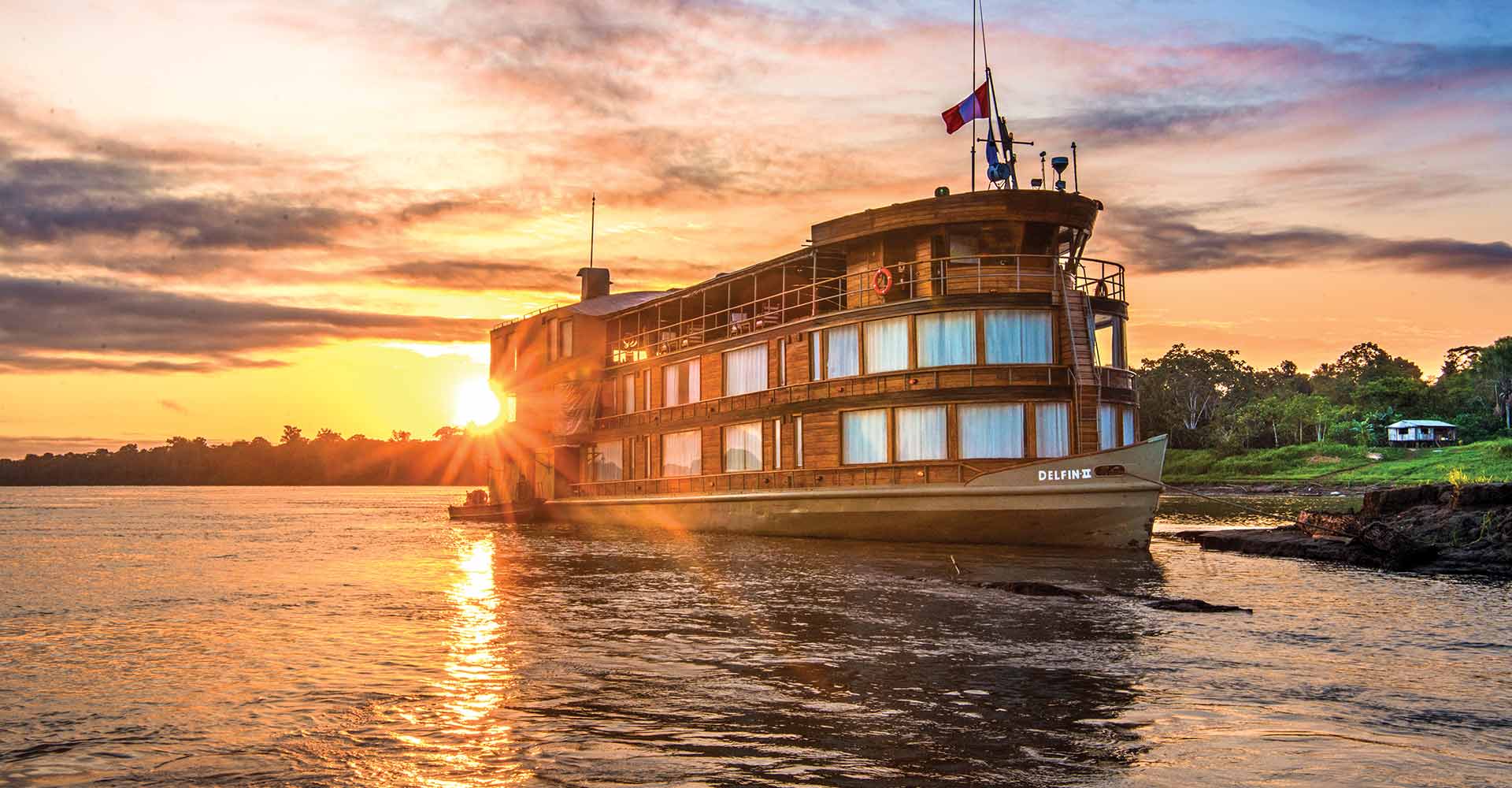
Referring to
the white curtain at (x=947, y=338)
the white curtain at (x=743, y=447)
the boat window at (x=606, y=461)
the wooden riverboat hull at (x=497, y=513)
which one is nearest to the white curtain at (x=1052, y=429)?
the white curtain at (x=947, y=338)

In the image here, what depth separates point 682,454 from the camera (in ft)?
111

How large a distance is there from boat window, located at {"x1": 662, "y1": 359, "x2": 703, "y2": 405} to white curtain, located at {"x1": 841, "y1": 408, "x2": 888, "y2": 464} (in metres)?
7.83

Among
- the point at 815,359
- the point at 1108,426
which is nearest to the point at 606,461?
the point at 815,359

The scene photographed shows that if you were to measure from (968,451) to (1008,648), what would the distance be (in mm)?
12747

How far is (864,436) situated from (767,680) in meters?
16.2

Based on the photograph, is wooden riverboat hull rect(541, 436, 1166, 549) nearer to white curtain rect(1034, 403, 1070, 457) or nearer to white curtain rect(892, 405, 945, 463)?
white curtain rect(892, 405, 945, 463)

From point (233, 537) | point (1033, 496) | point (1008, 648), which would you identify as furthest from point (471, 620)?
point (233, 537)

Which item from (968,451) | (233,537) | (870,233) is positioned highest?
(870,233)

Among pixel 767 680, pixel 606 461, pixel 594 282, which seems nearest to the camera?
pixel 767 680

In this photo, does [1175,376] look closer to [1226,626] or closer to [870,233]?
[870,233]

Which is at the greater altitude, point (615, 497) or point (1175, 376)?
point (1175, 376)

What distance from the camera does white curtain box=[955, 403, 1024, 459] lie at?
23.5 metres

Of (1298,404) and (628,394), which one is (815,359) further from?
(1298,404)

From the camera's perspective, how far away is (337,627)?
1390cm
